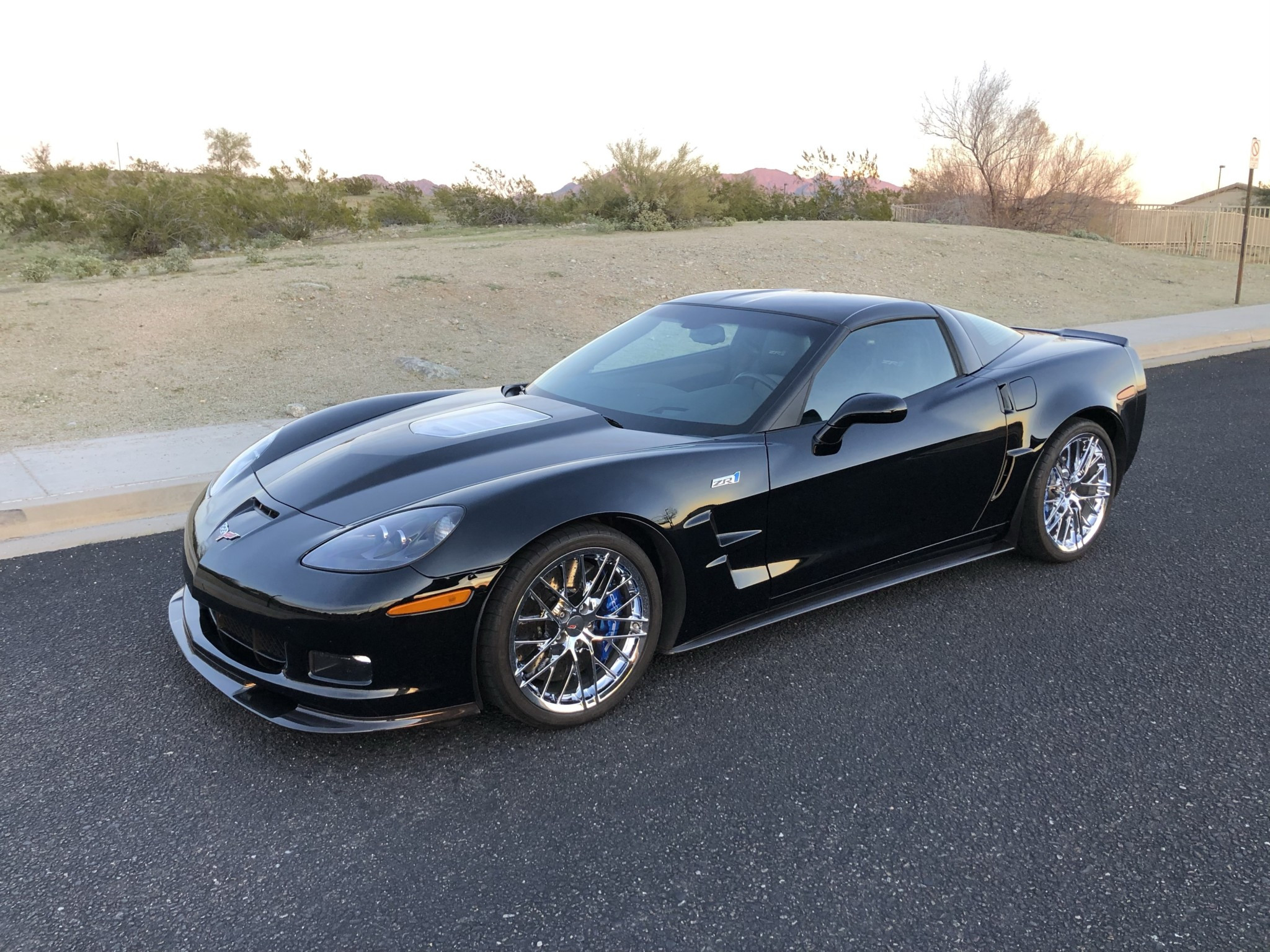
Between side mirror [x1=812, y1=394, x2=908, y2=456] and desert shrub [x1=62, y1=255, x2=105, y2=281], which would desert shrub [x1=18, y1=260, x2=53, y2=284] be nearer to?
desert shrub [x1=62, y1=255, x2=105, y2=281]

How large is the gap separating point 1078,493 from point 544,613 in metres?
2.94

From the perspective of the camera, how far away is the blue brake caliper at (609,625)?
3.26m

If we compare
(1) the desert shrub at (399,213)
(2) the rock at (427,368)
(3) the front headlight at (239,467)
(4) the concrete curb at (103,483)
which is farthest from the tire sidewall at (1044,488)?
(1) the desert shrub at (399,213)

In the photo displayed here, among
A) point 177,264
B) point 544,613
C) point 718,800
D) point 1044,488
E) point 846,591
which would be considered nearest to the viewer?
point 718,800

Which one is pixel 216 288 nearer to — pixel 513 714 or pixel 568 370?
pixel 568 370

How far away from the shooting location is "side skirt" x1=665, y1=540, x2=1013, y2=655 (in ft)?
11.7

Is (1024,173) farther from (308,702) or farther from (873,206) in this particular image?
(308,702)

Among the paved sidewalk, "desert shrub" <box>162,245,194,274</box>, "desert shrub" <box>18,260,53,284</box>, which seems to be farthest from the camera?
"desert shrub" <box>162,245,194,274</box>

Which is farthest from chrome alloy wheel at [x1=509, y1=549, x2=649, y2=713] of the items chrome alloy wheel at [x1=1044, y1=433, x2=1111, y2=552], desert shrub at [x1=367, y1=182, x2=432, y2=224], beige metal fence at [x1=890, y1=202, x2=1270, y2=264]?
beige metal fence at [x1=890, y1=202, x2=1270, y2=264]

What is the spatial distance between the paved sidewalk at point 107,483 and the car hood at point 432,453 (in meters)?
2.18

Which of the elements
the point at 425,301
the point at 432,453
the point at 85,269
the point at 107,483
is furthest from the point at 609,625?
the point at 85,269

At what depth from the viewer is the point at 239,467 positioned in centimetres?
397

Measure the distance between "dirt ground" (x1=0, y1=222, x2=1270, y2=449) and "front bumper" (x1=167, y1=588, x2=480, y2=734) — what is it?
16.7 feet

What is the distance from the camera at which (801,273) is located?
53.2 ft
